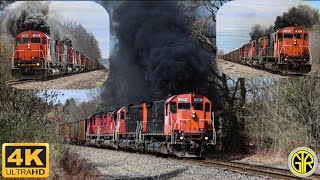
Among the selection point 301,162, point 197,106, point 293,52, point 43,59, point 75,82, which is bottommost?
point 301,162

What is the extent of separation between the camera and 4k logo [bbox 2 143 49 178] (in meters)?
6.45

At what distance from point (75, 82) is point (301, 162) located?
4.66 meters

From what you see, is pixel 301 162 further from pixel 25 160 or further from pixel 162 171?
pixel 162 171

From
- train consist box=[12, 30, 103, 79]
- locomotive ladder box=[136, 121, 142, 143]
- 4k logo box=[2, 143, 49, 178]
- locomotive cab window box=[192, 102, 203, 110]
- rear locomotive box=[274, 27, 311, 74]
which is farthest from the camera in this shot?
locomotive ladder box=[136, 121, 142, 143]

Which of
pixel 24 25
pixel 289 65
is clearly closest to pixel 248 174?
pixel 289 65

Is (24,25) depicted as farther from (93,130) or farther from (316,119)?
(93,130)

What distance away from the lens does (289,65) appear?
11.5 m

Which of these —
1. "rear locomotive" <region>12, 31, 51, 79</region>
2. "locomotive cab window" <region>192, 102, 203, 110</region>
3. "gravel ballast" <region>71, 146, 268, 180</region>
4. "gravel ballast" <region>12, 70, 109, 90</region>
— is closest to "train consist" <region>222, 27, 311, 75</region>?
"gravel ballast" <region>12, 70, 109, 90</region>

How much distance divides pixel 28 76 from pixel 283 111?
16.7 meters

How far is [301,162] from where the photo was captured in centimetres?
1027

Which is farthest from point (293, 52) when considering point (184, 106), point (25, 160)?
point (184, 106)

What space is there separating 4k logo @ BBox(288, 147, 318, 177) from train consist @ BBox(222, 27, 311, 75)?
1.83 metres

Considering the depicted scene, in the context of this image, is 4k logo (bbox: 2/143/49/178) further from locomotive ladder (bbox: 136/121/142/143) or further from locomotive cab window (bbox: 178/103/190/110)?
locomotive ladder (bbox: 136/121/142/143)

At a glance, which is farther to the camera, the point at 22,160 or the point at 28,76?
the point at 28,76
